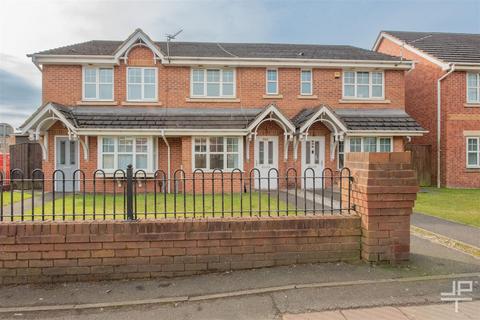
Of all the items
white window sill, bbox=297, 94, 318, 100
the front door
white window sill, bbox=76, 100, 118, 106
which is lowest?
the front door

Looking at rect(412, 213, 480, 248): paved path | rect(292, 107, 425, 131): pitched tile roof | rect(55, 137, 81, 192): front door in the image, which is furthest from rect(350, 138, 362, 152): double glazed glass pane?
rect(55, 137, 81, 192): front door

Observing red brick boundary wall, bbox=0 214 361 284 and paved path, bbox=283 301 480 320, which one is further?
red brick boundary wall, bbox=0 214 361 284

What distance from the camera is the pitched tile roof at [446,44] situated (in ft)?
52.5

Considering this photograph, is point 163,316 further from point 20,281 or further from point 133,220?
point 20,281

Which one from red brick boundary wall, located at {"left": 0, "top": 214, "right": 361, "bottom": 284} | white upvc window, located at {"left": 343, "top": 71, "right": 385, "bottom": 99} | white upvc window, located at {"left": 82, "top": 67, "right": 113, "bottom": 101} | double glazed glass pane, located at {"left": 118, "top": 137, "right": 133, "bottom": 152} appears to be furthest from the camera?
white upvc window, located at {"left": 343, "top": 71, "right": 385, "bottom": 99}

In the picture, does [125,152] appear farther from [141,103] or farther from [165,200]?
[165,200]

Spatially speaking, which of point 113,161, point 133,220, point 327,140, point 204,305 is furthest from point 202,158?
point 204,305

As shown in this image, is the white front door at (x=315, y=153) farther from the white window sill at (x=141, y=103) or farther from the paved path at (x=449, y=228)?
the white window sill at (x=141, y=103)

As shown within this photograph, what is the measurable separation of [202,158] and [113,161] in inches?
153

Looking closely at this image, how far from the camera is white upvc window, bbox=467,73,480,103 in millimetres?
15508

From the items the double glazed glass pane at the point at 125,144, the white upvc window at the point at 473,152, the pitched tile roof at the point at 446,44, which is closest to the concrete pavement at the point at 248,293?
the double glazed glass pane at the point at 125,144

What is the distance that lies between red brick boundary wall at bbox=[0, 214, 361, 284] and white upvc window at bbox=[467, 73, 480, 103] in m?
15.0

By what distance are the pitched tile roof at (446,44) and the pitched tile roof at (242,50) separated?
2.95 metres

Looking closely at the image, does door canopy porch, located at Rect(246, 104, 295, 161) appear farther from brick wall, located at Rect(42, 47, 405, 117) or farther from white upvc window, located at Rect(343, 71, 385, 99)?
white upvc window, located at Rect(343, 71, 385, 99)
